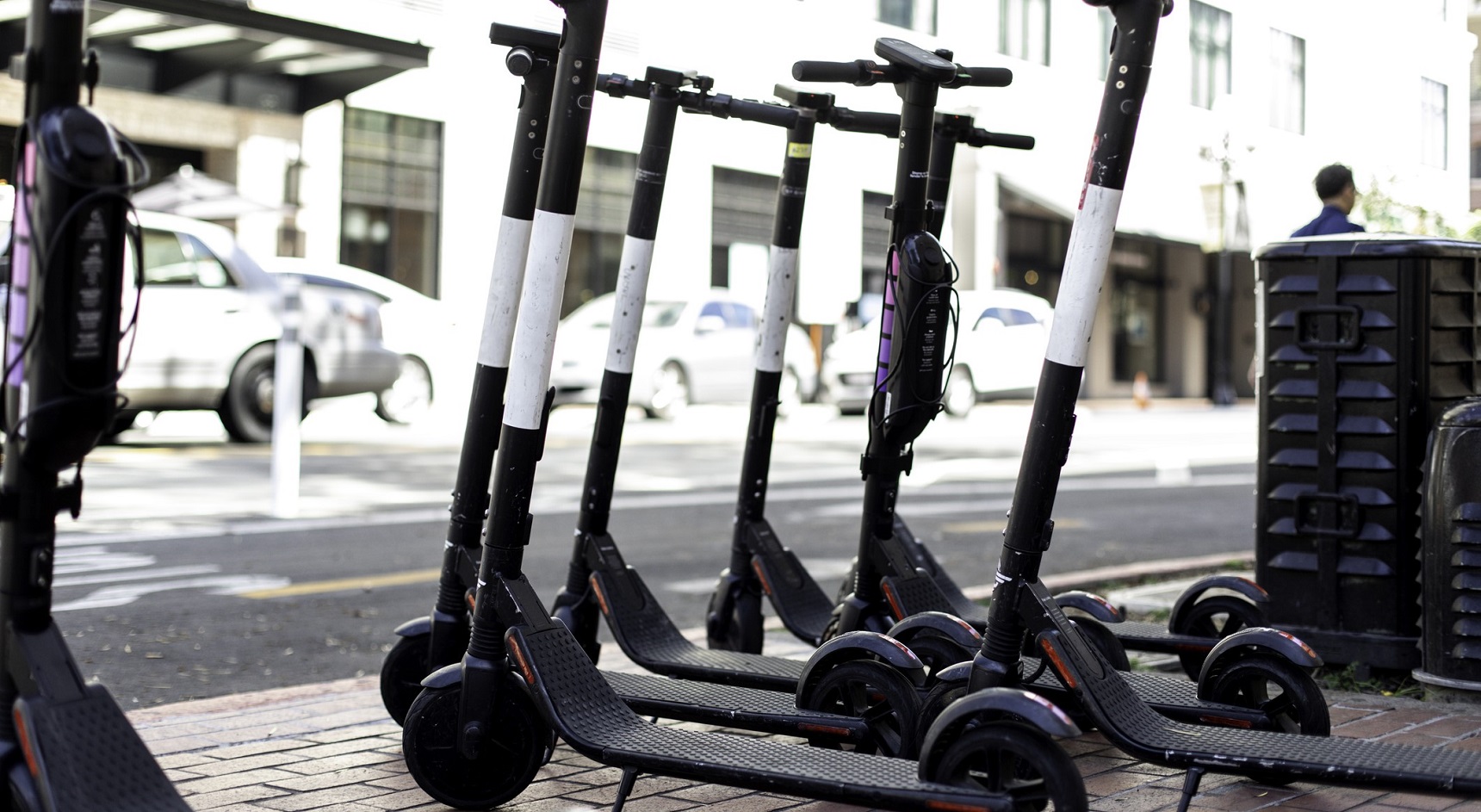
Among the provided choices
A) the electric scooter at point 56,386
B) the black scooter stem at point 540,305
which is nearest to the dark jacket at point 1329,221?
the black scooter stem at point 540,305

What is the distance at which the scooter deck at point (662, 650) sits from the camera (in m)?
4.54

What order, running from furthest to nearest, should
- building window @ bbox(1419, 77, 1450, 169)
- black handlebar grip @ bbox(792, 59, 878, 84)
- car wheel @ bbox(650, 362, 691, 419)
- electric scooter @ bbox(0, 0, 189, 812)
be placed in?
car wheel @ bbox(650, 362, 691, 419) < building window @ bbox(1419, 77, 1450, 169) < black handlebar grip @ bbox(792, 59, 878, 84) < electric scooter @ bbox(0, 0, 189, 812)

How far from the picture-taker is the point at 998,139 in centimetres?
527

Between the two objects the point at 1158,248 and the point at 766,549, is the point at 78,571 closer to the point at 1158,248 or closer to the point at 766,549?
the point at 766,549

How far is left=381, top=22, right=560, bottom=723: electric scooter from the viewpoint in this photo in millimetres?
4062

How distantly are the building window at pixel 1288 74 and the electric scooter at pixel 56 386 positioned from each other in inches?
183

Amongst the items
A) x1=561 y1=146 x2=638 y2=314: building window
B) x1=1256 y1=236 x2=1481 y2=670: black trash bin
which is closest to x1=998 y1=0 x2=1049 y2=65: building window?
x1=1256 y1=236 x2=1481 y2=670: black trash bin

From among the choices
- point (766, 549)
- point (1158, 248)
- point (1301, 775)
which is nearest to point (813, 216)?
point (1158, 248)

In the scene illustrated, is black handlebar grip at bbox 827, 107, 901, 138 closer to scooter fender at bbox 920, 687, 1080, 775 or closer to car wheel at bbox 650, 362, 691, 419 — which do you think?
scooter fender at bbox 920, 687, 1080, 775

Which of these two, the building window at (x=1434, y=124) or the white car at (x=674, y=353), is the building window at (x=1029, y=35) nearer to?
the building window at (x=1434, y=124)

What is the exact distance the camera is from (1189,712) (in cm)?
400

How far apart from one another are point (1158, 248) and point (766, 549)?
106 feet

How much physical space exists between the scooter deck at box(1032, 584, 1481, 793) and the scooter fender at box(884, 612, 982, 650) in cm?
54

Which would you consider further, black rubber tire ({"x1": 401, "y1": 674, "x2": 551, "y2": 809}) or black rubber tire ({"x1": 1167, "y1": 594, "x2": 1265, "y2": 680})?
black rubber tire ({"x1": 1167, "y1": 594, "x2": 1265, "y2": 680})
